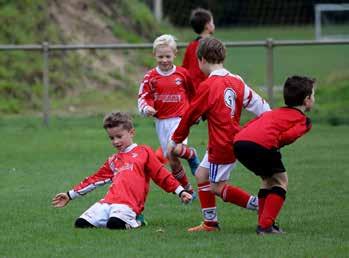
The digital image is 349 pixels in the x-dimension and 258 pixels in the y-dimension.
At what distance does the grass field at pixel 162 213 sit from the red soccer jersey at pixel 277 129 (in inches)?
28.5

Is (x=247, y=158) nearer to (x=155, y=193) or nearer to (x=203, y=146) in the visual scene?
(x=155, y=193)

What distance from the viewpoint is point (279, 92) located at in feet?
72.5

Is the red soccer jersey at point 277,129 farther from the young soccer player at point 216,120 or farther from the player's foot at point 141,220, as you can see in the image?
the player's foot at point 141,220

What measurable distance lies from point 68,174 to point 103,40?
1139 cm

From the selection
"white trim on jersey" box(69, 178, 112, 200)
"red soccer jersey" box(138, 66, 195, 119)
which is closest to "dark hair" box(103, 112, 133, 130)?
"white trim on jersey" box(69, 178, 112, 200)

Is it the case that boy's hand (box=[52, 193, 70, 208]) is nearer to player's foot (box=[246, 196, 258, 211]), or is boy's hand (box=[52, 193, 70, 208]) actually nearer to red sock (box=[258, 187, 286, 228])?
player's foot (box=[246, 196, 258, 211])

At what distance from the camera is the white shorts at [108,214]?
8.06 metres

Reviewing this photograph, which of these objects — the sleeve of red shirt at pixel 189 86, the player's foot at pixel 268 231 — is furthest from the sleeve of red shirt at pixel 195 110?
the sleeve of red shirt at pixel 189 86

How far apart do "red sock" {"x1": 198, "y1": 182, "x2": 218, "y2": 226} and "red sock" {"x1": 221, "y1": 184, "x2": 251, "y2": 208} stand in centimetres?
11

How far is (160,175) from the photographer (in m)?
8.20

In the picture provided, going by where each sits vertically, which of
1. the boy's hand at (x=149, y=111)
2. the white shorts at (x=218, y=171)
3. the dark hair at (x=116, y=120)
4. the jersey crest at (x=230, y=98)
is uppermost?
the jersey crest at (x=230, y=98)

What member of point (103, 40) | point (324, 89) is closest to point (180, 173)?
point (324, 89)

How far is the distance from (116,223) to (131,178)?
41 cm

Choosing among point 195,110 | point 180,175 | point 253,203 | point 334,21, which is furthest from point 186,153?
point 334,21
